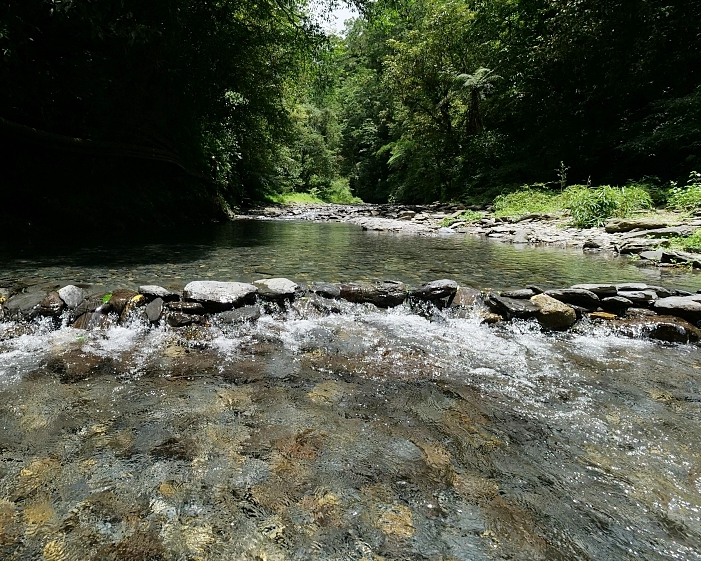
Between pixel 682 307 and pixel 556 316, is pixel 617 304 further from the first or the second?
pixel 556 316

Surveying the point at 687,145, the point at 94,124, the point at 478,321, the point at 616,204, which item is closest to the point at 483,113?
the point at 687,145

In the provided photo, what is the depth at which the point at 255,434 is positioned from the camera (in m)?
2.22

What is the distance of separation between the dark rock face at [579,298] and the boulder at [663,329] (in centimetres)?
43

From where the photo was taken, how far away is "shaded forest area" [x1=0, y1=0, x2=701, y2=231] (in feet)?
28.1

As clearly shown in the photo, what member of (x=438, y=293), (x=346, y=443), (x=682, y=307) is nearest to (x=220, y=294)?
(x=438, y=293)

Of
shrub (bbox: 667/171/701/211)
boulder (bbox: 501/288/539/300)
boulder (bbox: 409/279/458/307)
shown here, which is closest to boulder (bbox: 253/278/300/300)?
boulder (bbox: 409/279/458/307)

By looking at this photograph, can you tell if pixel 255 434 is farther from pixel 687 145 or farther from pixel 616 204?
pixel 687 145

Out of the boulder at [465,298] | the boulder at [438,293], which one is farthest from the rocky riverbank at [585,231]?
the boulder at [438,293]

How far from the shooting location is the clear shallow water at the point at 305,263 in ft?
18.8

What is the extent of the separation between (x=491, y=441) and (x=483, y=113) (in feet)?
76.7

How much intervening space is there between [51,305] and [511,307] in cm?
492

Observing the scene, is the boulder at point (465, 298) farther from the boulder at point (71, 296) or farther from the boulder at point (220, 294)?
the boulder at point (71, 296)

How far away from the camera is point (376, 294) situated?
487cm

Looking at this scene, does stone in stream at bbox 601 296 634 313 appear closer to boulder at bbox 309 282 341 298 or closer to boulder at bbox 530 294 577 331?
boulder at bbox 530 294 577 331
